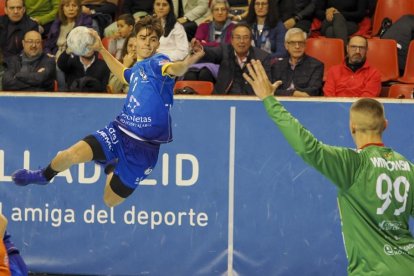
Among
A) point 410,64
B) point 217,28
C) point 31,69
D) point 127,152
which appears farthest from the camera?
point 217,28

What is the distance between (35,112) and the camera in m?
11.4

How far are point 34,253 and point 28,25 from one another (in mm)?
3886

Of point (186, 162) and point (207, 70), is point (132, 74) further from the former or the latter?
point (207, 70)

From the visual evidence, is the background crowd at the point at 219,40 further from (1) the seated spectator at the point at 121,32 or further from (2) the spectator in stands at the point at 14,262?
(2) the spectator in stands at the point at 14,262

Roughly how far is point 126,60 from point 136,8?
10.3 feet

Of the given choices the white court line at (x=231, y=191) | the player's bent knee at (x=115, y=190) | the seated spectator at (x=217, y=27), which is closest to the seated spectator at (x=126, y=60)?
the white court line at (x=231, y=191)

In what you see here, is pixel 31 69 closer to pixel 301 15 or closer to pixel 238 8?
pixel 238 8

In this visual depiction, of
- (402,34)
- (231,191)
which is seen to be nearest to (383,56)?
(402,34)

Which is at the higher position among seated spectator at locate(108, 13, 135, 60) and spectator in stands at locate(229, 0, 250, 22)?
spectator in stands at locate(229, 0, 250, 22)

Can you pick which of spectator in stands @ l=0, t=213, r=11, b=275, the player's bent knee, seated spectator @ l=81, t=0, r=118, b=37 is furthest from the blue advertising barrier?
spectator in stands @ l=0, t=213, r=11, b=275

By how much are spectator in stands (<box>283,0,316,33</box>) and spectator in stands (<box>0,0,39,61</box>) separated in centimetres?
344

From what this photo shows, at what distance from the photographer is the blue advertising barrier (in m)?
11.2

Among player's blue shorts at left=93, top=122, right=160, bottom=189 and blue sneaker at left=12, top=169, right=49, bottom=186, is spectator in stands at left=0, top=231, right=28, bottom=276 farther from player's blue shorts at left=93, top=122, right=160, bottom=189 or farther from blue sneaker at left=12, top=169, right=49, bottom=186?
player's blue shorts at left=93, top=122, right=160, bottom=189

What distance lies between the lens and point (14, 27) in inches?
554
